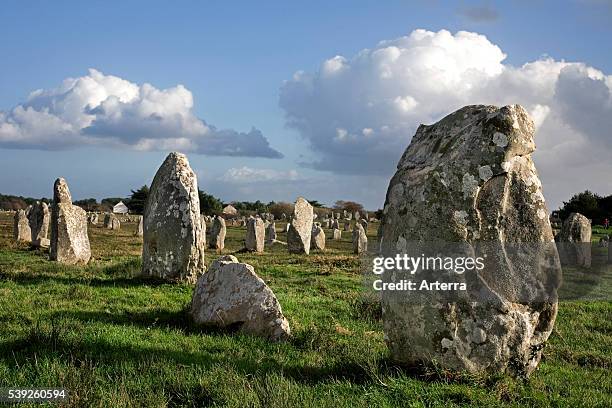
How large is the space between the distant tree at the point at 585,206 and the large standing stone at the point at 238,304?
59.8m

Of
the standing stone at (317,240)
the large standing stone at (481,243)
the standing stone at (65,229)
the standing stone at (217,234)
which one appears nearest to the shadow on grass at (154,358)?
the large standing stone at (481,243)

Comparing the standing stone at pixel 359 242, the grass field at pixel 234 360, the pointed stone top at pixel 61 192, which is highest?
the pointed stone top at pixel 61 192

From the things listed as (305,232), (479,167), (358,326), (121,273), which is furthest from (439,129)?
(305,232)

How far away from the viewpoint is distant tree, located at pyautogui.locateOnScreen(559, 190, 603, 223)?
62253 millimetres

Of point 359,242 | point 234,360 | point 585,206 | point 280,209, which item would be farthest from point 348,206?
point 234,360

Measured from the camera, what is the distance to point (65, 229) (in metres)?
19.4

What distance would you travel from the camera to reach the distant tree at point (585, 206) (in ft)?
204

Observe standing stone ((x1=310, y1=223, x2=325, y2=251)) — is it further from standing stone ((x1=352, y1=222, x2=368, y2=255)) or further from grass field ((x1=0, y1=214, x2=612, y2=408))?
grass field ((x1=0, y1=214, x2=612, y2=408))

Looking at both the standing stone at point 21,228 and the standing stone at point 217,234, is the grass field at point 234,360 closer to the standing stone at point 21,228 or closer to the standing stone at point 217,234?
the standing stone at point 217,234

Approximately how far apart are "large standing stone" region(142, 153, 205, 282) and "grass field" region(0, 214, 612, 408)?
1662 millimetres

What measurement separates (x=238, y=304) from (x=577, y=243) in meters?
21.3

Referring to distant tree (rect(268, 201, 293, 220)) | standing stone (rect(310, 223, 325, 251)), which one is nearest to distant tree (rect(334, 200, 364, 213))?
distant tree (rect(268, 201, 293, 220))

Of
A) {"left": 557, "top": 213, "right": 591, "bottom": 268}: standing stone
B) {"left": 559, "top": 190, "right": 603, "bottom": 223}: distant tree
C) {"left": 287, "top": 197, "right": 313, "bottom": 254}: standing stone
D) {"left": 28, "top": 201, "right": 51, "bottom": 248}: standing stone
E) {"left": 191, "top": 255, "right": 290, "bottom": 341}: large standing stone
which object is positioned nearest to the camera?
{"left": 191, "top": 255, "right": 290, "bottom": 341}: large standing stone

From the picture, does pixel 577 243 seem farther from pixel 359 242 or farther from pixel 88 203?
pixel 88 203
